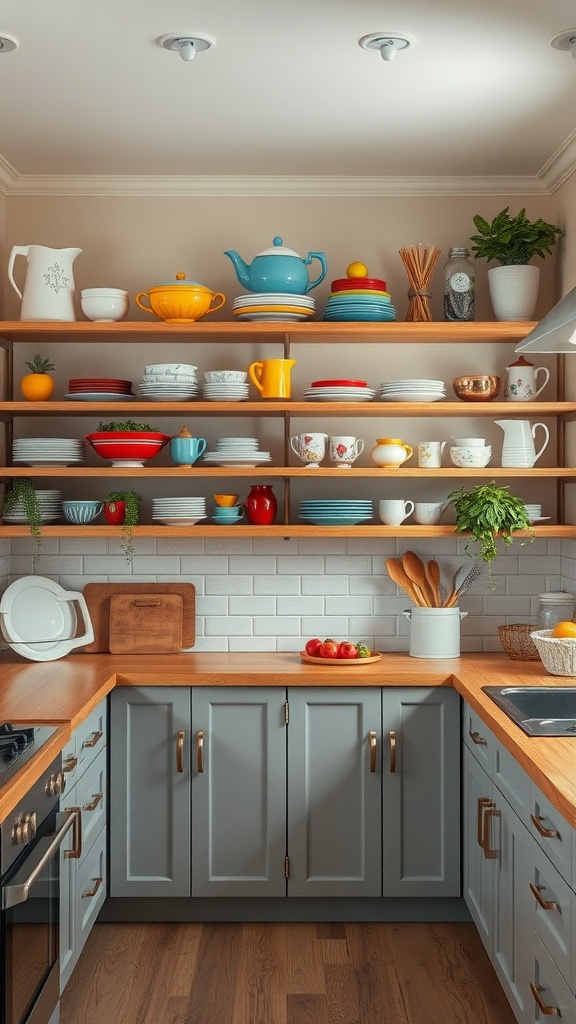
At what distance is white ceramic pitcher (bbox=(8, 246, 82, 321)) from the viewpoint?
381 centimetres

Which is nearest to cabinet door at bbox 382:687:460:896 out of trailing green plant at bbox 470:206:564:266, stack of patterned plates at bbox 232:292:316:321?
stack of patterned plates at bbox 232:292:316:321

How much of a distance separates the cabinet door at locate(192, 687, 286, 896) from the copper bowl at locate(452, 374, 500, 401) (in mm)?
1319

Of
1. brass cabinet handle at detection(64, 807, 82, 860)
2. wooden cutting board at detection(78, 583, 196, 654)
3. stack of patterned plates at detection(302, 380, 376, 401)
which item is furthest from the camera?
wooden cutting board at detection(78, 583, 196, 654)

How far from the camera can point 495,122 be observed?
135 inches

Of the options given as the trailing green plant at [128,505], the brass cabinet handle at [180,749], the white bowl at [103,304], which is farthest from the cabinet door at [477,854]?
the white bowl at [103,304]

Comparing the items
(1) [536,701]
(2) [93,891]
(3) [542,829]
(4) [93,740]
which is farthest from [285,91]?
(2) [93,891]

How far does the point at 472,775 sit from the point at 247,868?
0.87 m

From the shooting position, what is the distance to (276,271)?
376cm

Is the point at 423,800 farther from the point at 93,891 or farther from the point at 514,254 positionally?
the point at 514,254

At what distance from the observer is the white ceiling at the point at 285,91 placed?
8.82 ft

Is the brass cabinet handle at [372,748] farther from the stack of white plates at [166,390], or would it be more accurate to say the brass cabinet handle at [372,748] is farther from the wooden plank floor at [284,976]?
the stack of white plates at [166,390]

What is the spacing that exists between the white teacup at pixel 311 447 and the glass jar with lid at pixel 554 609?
3.22 ft

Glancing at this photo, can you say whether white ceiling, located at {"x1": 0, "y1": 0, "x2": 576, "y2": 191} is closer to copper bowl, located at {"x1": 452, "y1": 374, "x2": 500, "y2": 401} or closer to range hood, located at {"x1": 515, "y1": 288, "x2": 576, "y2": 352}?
copper bowl, located at {"x1": 452, "y1": 374, "x2": 500, "y2": 401}

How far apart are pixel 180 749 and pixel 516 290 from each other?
2098mm
